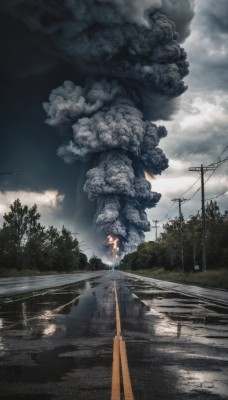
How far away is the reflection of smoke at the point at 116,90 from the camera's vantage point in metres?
94.1

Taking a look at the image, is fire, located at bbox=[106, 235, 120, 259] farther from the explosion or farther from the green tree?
the green tree

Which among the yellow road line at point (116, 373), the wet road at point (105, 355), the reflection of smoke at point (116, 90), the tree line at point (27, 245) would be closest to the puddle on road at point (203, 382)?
the wet road at point (105, 355)

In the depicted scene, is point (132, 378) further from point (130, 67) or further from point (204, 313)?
point (130, 67)

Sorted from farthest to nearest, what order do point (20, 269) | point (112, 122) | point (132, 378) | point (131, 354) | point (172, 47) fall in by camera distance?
point (112, 122)
point (172, 47)
point (20, 269)
point (131, 354)
point (132, 378)

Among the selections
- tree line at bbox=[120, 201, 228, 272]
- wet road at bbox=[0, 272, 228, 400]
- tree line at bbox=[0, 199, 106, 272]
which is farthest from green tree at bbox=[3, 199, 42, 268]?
wet road at bbox=[0, 272, 228, 400]

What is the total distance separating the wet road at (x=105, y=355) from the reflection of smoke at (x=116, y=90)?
84.8m

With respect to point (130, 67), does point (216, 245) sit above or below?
below

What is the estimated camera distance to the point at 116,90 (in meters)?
119

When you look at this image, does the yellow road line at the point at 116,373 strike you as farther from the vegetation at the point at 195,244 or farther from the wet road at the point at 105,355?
the vegetation at the point at 195,244

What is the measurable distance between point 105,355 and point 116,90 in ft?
376

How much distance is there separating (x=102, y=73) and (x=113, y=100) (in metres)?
8.73

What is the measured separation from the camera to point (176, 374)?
702 centimetres

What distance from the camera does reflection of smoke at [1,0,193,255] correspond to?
94.1 metres

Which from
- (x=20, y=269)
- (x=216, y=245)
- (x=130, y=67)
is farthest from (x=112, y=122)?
(x=216, y=245)
